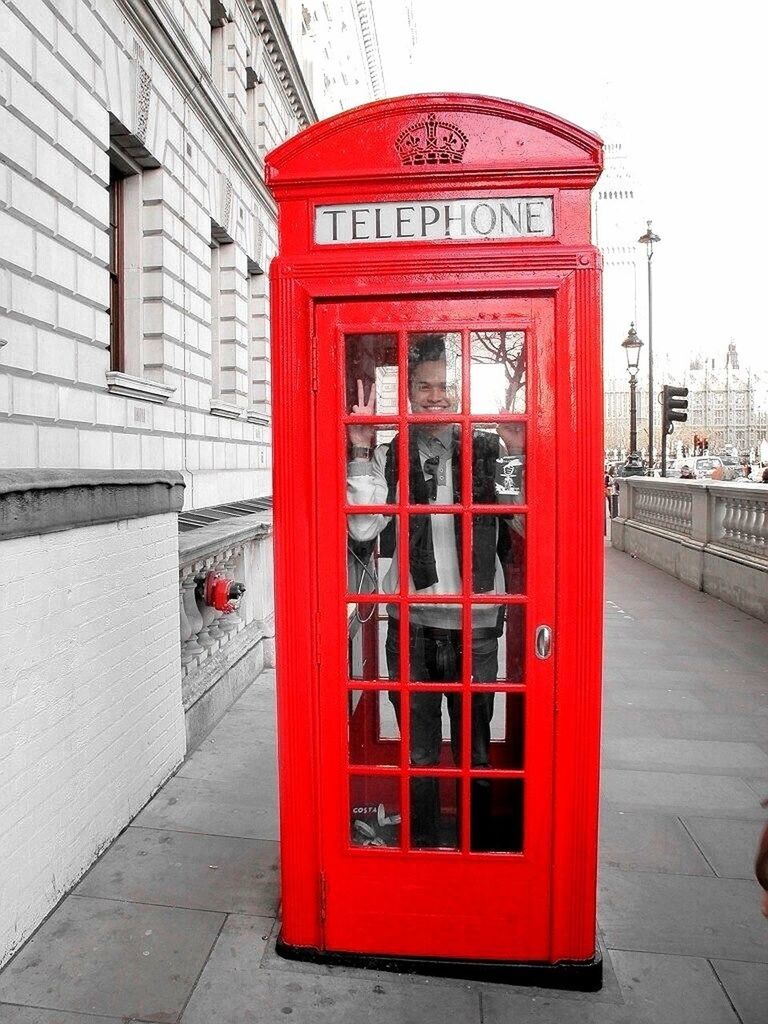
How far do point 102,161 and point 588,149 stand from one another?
794 cm

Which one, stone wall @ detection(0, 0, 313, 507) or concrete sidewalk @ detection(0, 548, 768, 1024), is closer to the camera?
concrete sidewalk @ detection(0, 548, 768, 1024)

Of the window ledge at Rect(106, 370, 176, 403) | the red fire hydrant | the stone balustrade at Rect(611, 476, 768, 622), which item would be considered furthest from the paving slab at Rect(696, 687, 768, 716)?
the window ledge at Rect(106, 370, 176, 403)

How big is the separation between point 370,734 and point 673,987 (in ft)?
4.52

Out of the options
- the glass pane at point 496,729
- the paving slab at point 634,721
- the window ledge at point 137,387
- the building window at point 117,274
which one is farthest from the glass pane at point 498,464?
the building window at point 117,274

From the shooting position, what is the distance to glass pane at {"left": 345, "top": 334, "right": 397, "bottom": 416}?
2.62 meters

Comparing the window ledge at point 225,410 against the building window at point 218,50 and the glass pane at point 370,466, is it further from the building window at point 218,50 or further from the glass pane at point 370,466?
the glass pane at point 370,466

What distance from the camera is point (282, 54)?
1667 cm

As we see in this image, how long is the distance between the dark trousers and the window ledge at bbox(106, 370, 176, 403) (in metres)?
7.40

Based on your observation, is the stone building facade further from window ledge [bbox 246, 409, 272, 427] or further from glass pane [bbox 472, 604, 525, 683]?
glass pane [bbox 472, 604, 525, 683]

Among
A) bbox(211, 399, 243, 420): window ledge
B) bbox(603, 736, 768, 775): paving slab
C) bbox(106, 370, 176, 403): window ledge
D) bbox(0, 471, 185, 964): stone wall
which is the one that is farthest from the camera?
bbox(211, 399, 243, 420): window ledge

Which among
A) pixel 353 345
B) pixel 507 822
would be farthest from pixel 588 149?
pixel 507 822

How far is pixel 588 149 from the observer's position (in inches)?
100

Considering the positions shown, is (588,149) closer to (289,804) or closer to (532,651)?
(532,651)

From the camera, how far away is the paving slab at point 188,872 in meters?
3.20
